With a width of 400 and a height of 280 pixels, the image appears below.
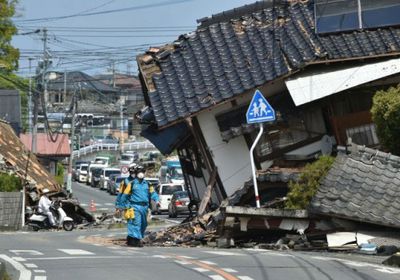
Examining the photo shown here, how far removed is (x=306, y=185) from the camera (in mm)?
17859

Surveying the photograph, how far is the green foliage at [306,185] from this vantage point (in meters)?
17.6

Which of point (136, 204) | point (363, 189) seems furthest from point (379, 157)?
point (136, 204)

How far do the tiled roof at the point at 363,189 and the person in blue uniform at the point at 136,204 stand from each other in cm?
446

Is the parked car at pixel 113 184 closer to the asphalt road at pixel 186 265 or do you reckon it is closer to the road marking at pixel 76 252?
the road marking at pixel 76 252

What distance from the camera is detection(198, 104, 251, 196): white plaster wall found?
22922 mm

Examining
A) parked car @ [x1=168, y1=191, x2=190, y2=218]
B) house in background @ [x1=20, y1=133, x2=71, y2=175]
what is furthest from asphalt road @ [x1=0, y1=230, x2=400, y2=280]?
house in background @ [x1=20, y1=133, x2=71, y2=175]

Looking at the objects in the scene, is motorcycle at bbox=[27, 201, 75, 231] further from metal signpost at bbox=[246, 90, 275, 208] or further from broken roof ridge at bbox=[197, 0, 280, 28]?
metal signpost at bbox=[246, 90, 275, 208]

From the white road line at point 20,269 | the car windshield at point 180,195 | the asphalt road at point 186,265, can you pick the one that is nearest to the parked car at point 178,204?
the car windshield at point 180,195

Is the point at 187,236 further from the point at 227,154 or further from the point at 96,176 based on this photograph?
the point at 96,176

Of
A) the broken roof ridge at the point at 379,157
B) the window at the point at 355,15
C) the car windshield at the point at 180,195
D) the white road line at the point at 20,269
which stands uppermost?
the window at the point at 355,15

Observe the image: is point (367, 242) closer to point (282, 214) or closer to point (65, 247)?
point (282, 214)

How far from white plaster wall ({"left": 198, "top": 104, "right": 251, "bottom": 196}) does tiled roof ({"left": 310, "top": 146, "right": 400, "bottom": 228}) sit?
17.4ft

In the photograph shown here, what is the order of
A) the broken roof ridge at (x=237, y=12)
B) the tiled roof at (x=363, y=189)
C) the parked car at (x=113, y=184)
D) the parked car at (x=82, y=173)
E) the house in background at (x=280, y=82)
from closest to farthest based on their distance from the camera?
the tiled roof at (x=363, y=189) → the house in background at (x=280, y=82) → the broken roof ridge at (x=237, y=12) → the parked car at (x=113, y=184) → the parked car at (x=82, y=173)

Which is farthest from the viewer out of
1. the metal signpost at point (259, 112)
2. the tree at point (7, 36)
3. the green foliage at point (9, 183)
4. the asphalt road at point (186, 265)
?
the tree at point (7, 36)
